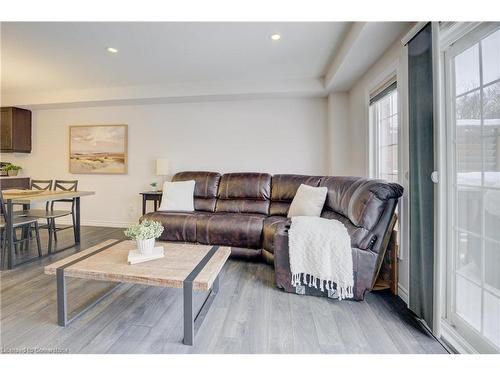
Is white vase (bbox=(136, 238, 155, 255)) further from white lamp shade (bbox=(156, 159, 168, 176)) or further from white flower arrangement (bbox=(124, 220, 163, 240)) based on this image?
white lamp shade (bbox=(156, 159, 168, 176))

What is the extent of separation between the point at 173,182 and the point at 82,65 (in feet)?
6.36

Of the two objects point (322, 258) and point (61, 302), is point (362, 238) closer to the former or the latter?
point (322, 258)

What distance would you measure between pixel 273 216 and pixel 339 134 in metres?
1.71

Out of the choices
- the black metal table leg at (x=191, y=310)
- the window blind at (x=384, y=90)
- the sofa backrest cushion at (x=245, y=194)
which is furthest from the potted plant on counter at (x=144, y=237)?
the window blind at (x=384, y=90)

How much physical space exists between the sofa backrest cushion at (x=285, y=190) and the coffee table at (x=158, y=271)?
146cm

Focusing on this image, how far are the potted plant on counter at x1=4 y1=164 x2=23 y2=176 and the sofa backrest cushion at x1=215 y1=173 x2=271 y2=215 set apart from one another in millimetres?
4161

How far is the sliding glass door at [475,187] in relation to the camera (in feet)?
4.26

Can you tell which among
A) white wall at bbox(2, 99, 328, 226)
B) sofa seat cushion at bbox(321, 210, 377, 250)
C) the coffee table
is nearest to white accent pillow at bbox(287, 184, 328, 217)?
sofa seat cushion at bbox(321, 210, 377, 250)

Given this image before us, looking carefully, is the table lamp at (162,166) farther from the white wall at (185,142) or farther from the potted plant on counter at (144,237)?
the potted plant on counter at (144,237)

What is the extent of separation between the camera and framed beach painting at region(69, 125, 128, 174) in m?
4.36

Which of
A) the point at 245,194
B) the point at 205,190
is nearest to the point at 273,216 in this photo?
the point at 245,194

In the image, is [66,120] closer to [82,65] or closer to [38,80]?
[38,80]

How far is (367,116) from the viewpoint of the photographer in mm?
2965
